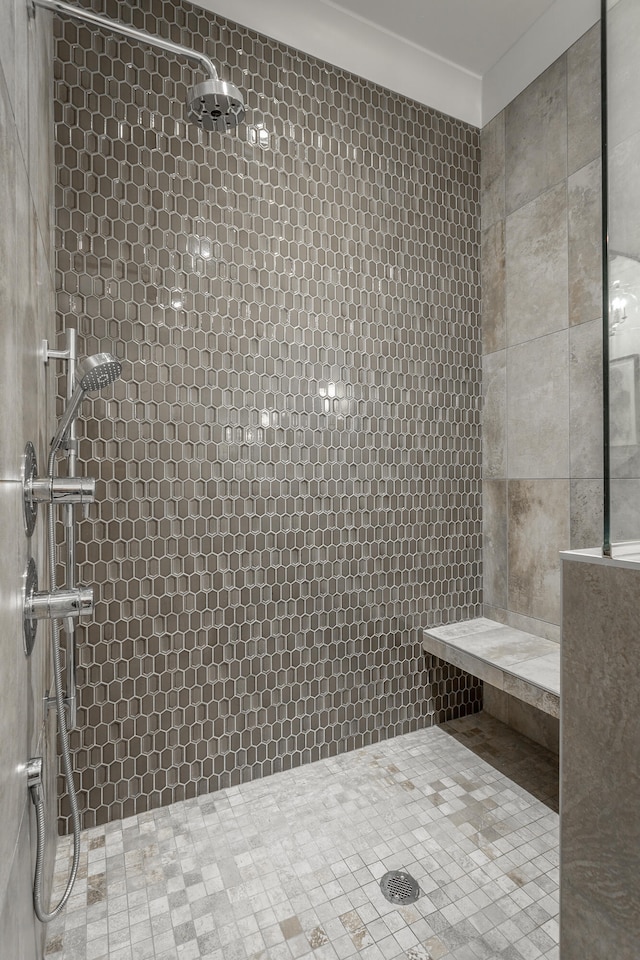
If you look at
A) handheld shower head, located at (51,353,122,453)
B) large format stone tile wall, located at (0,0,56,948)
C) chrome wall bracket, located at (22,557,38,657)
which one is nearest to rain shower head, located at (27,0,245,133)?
large format stone tile wall, located at (0,0,56,948)

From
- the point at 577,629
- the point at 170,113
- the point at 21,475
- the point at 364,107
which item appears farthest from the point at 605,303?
the point at 364,107

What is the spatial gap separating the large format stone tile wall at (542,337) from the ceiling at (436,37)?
0.41ft

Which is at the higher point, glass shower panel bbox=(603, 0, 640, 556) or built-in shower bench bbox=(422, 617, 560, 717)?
glass shower panel bbox=(603, 0, 640, 556)

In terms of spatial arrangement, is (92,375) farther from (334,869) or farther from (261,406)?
(334,869)

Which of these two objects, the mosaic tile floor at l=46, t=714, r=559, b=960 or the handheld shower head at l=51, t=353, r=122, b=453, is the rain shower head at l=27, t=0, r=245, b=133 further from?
the mosaic tile floor at l=46, t=714, r=559, b=960

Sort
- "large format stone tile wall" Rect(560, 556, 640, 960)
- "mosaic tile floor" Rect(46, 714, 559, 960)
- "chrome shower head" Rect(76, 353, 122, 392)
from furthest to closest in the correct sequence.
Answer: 1. "mosaic tile floor" Rect(46, 714, 559, 960)
2. "chrome shower head" Rect(76, 353, 122, 392)
3. "large format stone tile wall" Rect(560, 556, 640, 960)

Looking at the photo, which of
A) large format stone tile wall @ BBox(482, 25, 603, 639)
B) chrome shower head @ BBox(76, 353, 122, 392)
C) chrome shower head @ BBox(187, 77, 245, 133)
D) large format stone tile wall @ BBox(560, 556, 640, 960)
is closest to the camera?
large format stone tile wall @ BBox(560, 556, 640, 960)

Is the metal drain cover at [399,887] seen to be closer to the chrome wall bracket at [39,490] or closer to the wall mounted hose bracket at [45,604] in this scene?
the wall mounted hose bracket at [45,604]

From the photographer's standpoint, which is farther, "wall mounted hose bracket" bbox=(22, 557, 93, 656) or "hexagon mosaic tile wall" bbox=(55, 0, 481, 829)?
"hexagon mosaic tile wall" bbox=(55, 0, 481, 829)

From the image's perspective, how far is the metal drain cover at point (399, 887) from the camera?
1.32 metres

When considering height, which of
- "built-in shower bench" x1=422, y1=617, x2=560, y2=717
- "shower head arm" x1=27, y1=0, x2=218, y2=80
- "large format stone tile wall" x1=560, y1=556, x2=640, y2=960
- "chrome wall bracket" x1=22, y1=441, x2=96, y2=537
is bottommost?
"built-in shower bench" x1=422, y1=617, x2=560, y2=717

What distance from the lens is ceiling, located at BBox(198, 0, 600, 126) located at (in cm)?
189

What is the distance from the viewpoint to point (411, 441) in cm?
216

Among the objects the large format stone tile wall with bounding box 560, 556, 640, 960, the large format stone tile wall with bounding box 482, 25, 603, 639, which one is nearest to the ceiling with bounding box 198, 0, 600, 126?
the large format stone tile wall with bounding box 482, 25, 603, 639
